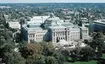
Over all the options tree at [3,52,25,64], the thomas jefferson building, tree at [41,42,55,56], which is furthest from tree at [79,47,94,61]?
the thomas jefferson building

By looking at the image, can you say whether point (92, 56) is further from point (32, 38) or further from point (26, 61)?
point (32, 38)

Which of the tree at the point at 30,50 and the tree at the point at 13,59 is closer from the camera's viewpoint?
the tree at the point at 13,59

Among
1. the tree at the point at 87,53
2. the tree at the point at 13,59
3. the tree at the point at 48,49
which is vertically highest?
the tree at the point at 13,59

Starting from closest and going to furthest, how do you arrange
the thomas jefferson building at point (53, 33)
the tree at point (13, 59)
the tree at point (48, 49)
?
the tree at point (13, 59), the tree at point (48, 49), the thomas jefferson building at point (53, 33)

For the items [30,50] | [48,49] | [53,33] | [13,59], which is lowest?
[53,33]

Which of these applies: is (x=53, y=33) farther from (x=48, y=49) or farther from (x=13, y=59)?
(x=13, y=59)

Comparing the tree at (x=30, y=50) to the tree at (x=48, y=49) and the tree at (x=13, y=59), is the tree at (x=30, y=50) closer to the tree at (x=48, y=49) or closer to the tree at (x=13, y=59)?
the tree at (x=48, y=49)

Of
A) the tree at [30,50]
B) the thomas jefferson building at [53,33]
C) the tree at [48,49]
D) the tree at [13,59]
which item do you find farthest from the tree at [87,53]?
the thomas jefferson building at [53,33]

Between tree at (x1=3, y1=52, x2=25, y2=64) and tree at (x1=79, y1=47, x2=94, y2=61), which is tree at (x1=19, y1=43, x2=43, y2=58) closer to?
tree at (x1=3, y1=52, x2=25, y2=64)

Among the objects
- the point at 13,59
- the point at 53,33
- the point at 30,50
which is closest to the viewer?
the point at 13,59

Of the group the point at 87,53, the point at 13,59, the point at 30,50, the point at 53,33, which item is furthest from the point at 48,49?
the point at 53,33

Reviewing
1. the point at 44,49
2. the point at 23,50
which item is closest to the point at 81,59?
the point at 44,49
